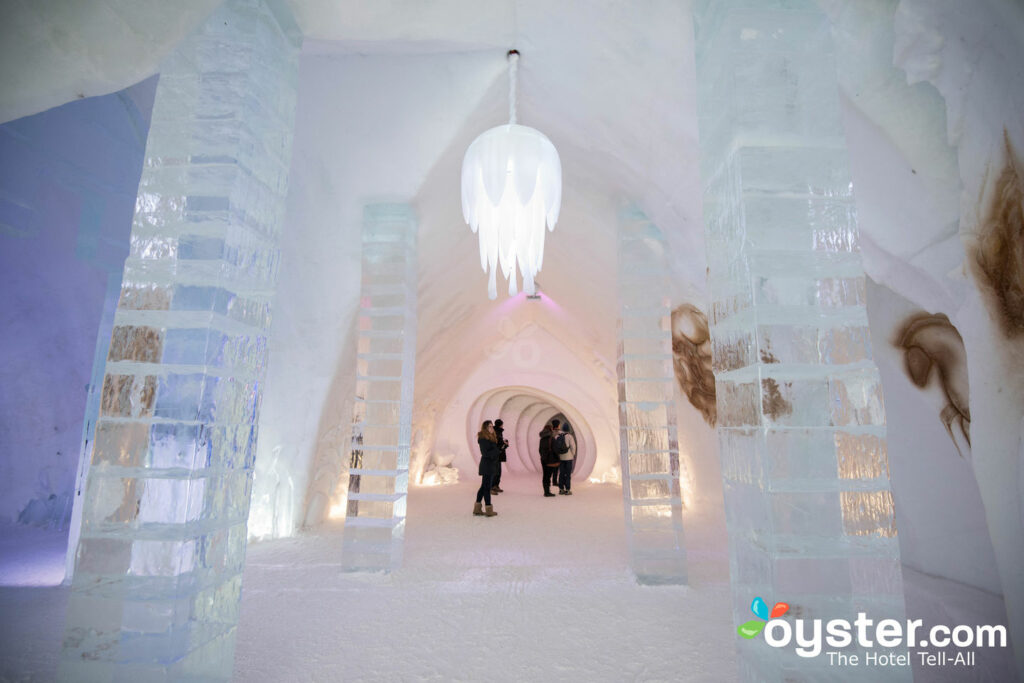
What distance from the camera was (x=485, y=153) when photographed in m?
2.81

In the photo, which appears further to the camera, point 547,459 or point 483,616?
point 547,459

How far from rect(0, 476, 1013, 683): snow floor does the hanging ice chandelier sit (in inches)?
76.7

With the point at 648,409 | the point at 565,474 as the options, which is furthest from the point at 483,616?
the point at 565,474

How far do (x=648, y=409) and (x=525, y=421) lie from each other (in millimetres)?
10316

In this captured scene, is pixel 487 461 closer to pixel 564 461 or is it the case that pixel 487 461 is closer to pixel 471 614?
pixel 564 461

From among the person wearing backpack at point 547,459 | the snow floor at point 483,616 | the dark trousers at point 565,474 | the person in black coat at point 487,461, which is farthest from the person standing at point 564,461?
the snow floor at point 483,616

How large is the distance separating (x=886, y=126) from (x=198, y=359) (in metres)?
3.20

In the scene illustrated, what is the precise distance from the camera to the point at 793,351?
1.63 metres

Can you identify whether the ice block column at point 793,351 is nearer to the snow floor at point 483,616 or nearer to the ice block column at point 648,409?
the snow floor at point 483,616

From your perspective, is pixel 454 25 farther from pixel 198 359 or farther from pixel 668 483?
pixel 668 483

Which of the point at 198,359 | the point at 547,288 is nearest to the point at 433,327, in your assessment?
the point at 547,288

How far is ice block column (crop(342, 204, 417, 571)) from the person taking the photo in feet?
12.7

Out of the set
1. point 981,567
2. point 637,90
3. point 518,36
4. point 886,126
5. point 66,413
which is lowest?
point 981,567

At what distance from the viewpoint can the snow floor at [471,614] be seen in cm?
231
